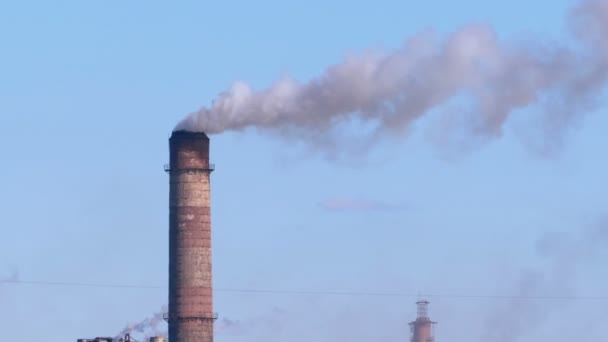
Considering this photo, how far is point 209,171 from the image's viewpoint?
263 feet

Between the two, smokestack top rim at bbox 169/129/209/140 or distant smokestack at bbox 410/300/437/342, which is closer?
smokestack top rim at bbox 169/129/209/140

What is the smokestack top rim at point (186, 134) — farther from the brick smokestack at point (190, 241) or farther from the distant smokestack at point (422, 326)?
the distant smokestack at point (422, 326)

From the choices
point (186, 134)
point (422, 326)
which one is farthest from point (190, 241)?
point (422, 326)

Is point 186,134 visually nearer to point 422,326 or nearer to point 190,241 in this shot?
point 190,241

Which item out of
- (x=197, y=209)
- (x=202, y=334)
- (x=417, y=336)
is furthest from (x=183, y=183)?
(x=417, y=336)

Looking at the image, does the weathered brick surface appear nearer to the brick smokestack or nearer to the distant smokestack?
the brick smokestack

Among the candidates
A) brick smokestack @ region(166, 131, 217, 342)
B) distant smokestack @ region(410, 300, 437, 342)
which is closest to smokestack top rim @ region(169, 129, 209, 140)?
brick smokestack @ region(166, 131, 217, 342)

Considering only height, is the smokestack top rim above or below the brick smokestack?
above

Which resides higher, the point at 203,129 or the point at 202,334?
the point at 203,129

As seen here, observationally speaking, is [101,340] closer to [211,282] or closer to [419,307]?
[211,282]

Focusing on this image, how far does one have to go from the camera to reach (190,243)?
79.4 metres

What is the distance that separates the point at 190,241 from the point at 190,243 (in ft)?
0.39

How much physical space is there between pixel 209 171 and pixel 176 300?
6471 millimetres

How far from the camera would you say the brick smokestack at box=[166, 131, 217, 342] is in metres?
79.4
